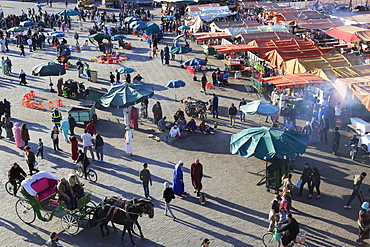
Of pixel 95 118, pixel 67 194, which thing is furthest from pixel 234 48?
pixel 67 194

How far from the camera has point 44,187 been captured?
13.2 m

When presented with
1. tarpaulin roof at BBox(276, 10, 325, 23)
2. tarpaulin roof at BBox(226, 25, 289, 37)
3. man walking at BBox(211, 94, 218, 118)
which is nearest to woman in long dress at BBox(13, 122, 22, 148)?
man walking at BBox(211, 94, 218, 118)

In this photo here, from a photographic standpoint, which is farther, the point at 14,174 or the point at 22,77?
the point at 22,77

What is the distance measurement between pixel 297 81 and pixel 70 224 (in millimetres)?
13085

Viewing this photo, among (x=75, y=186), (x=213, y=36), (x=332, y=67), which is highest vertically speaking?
(x=332, y=67)

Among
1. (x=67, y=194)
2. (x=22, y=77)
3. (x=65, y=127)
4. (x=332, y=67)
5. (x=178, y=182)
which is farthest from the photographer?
(x=22, y=77)

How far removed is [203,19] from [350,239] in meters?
32.5

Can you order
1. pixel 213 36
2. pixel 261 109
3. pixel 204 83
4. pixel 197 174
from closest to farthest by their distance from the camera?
pixel 197 174 < pixel 261 109 < pixel 204 83 < pixel 213 36

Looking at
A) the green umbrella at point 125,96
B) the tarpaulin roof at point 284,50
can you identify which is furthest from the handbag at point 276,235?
the tarpaulin roof at point 284,50

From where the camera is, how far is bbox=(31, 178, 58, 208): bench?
12.8 meters

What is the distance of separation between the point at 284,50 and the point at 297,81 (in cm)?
619

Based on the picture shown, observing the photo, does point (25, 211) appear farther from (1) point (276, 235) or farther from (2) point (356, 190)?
(2) point (356, 190)

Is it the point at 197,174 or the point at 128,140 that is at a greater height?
the point at 197,174

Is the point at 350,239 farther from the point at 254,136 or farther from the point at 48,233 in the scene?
the point at 48,233
